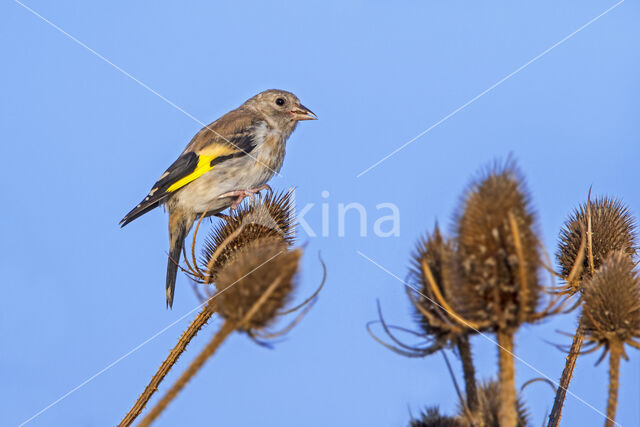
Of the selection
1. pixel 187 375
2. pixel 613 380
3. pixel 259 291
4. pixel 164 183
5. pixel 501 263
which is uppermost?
pixel 164 183

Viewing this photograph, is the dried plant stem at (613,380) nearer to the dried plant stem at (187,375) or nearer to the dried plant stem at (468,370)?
the dried plant stem at (468,370)

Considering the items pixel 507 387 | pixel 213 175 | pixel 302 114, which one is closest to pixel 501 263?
pixel 507 387

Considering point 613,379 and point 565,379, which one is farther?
point 565,379

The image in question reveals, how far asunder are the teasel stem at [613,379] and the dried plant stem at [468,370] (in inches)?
25.3

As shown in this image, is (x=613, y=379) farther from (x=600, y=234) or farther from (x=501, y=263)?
(x=600, y=234)

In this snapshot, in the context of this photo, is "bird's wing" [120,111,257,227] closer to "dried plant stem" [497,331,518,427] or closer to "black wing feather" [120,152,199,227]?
"black wing feather" [120,152,199,227]

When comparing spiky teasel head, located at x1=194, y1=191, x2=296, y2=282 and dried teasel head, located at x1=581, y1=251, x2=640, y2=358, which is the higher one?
spiky teasel head, located at x1=194, y1=191, x2=296, y2=282

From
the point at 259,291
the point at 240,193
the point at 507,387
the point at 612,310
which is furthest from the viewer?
the point at 240,193

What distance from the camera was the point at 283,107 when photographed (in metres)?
11.1

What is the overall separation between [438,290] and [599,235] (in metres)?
3.01

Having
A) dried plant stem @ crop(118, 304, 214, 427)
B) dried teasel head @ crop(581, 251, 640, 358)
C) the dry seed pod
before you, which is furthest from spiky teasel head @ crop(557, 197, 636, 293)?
dried plant stem @ crop(118, 304, 214, 427)

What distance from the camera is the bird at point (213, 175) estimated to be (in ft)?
29.5

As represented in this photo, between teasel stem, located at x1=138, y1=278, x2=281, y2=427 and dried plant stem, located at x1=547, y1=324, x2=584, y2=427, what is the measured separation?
1986 millimetres

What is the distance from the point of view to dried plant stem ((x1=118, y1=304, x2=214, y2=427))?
532 centimetres
